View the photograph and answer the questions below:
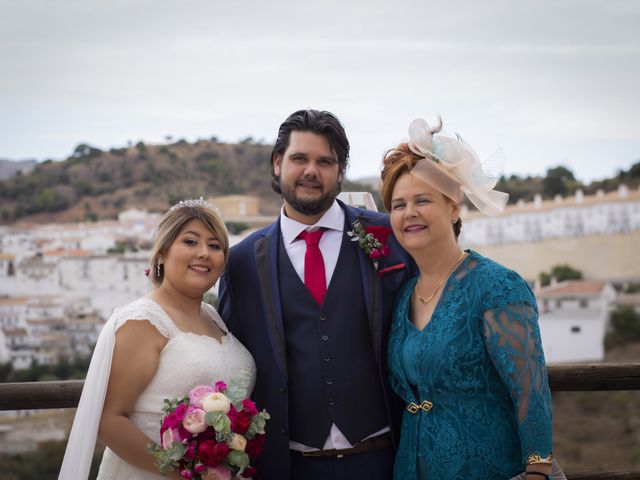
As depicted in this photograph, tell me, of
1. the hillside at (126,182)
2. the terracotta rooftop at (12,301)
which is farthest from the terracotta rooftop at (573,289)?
the terracotta rooftop at (12,301)

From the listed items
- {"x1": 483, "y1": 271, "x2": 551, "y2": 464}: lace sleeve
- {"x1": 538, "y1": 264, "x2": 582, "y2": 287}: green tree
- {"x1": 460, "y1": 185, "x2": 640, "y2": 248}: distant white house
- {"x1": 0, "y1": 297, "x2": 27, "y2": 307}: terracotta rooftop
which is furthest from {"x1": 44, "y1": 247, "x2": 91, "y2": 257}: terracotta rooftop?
{"x1": 483, "y1": 271, "x2": 551, "y2": 464}: lace sleeve

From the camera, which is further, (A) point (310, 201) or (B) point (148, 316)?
(A) point (310, 201)

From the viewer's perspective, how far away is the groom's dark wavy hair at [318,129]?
3.00 meters

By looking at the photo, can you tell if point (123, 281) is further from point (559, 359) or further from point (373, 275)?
point (373, 275)

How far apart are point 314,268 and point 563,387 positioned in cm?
129

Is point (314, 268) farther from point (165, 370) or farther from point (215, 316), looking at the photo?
point (165, 370)

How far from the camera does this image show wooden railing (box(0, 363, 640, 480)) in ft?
9.86

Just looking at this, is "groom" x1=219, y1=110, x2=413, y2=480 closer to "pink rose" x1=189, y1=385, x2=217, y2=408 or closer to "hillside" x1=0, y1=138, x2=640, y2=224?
"pink rose" x1=189, y1=385, x2=217, y2=408

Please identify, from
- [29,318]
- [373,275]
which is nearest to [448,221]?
[373,275]

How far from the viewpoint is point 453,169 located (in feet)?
8.32

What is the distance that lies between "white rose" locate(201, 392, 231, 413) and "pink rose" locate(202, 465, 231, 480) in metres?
0.19

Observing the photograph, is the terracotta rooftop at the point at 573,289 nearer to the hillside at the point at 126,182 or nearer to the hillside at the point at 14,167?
the hillside at the point at 126,182

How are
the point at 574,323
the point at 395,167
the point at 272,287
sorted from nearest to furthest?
1. the point at 395,167
2. the point at 272,287
3. the point at 574,323

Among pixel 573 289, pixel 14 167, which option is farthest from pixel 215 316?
pixel 14 167
